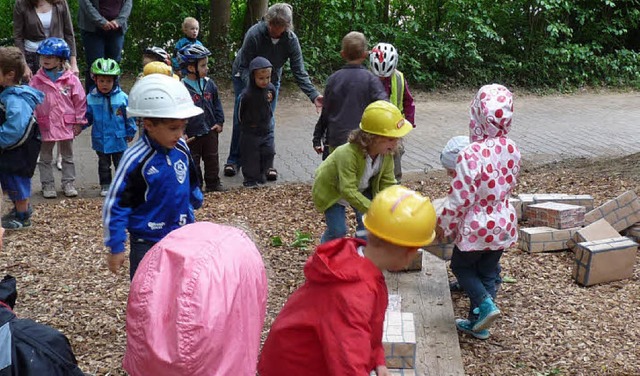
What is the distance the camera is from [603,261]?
5414 mm

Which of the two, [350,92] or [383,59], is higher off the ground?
[383,59]

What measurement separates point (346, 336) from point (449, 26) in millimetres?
12772

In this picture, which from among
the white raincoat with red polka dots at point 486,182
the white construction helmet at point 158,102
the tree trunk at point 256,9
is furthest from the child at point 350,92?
the tree trunk at point 256,9

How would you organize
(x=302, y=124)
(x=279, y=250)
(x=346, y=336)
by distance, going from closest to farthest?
1. (x=346, y=336)
2. (x=279, y=250)
3. (x=302, y=124)

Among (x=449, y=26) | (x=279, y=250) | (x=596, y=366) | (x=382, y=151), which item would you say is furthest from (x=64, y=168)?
(x=449, y=26)

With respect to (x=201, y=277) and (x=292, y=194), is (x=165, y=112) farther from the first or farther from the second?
(x=292, y=194)

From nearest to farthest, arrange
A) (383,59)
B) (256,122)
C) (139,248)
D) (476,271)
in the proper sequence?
(139,248) → (476,271) → (383,59) → (256,122)

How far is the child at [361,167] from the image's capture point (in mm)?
4652

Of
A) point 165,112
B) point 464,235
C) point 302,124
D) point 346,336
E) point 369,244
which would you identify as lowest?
point 302,124

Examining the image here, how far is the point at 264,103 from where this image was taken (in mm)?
7867

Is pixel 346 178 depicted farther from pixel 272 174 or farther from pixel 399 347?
pixel 272 174

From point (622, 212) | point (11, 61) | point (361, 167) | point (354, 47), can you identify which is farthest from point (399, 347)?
point (11, 61)

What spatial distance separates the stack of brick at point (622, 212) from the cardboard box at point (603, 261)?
585mm

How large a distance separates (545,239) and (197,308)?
14.1 ft
